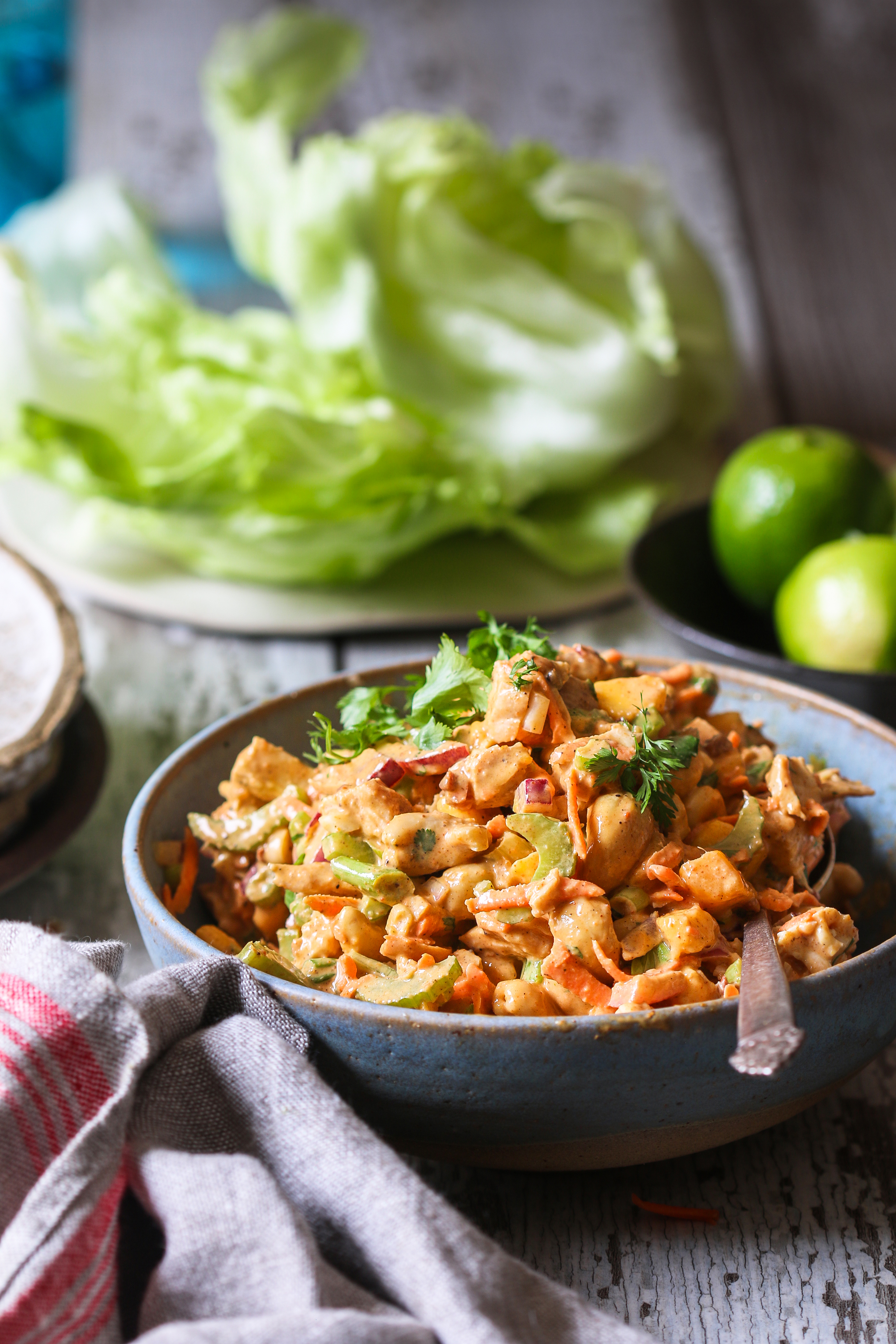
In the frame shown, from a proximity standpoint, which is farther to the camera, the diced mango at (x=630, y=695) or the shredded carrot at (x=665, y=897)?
the diced mango at (x=630, y=695)

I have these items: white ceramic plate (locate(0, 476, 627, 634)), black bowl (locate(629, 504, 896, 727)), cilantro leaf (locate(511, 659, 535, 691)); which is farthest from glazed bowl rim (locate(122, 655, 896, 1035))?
white ceramic plate (locate(0, 476, 627, 634))

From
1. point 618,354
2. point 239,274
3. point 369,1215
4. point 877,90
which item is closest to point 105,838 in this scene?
point 369,1215

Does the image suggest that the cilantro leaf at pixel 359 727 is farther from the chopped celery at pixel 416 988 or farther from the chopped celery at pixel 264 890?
the chopped celery at pixel 416 988

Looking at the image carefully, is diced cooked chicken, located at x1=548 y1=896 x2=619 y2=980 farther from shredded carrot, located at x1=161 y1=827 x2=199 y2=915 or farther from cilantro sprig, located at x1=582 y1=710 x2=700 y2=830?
shredded carrot, located at x1=161 y1=827 x2=199 y2=915

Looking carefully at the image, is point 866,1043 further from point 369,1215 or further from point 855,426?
point 855,426

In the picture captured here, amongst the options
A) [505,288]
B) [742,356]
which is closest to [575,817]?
[505,288]

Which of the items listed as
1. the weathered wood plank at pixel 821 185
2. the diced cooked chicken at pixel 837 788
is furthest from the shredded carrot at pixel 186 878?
the weathered wood plank at pixel 821 185
